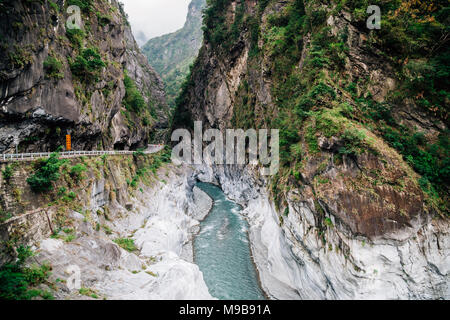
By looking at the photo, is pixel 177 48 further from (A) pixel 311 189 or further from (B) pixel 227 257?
(A) pixel 311 189

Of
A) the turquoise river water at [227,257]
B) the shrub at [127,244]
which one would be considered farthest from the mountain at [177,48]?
the shrub at [127,244]

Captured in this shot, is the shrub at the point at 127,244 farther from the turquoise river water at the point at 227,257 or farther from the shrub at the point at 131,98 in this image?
the shrub at the point at 131,98

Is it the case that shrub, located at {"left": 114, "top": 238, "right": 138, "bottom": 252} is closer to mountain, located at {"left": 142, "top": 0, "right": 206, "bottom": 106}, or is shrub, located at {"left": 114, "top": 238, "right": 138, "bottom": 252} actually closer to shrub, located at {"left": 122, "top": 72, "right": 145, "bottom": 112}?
shrub, located at {"left": 122, "top": 72, "right": 145, "bottom": 112}

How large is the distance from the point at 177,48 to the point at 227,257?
14831 cm

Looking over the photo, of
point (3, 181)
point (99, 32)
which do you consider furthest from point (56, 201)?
point (99, 32)

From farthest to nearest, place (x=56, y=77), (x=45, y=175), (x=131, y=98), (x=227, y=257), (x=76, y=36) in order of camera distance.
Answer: (x=131, y=98)
(x=227, y=257)
(x=76, y=36)
(x=56, y=77)
(x=45, y=175)

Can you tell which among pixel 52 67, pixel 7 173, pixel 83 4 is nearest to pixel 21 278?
pixel 7 173

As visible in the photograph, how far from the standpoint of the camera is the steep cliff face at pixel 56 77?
1095cm

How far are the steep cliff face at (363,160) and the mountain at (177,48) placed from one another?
104m

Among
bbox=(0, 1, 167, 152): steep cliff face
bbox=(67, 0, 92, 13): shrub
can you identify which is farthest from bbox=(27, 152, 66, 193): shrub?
bbox=(67, 0, 92, 13): shrub

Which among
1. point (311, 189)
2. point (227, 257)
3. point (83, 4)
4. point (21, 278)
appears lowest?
point (227, 257)

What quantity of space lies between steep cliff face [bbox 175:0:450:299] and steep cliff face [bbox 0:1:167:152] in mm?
16803

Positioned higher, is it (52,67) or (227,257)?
(52,67)

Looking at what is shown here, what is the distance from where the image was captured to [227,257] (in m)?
18.6
